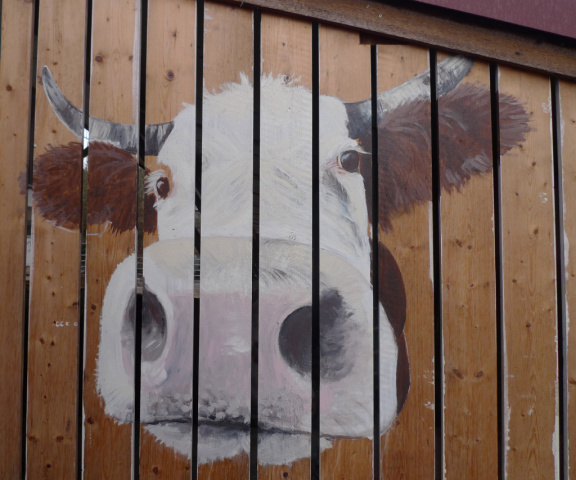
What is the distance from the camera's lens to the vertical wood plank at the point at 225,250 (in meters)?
1.94

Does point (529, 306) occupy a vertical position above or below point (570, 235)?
below

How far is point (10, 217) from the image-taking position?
1925mm

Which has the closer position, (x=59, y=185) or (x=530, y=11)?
(x=59, y=185)

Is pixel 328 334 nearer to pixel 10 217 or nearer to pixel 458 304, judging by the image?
pixel 458 304

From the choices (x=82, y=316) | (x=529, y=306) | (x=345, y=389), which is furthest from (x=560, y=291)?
(x=82, y=316)

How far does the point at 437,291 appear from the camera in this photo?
2027mm

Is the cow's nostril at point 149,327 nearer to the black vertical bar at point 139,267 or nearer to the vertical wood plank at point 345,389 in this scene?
the black vertical bar at point 139,267

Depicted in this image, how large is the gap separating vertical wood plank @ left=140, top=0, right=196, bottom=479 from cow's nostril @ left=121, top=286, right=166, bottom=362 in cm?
10

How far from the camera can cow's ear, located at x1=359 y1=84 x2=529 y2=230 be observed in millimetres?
2018

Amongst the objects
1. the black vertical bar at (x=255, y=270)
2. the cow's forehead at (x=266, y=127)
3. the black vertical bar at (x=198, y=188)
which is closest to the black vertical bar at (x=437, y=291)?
the cow's forehead at (x=266, y=127)

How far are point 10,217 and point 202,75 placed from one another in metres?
A: 1.03

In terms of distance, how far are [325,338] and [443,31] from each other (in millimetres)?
1483

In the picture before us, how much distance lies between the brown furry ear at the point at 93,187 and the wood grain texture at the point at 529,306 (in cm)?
163

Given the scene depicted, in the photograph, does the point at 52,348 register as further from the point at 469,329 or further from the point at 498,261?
the point at 498,261
